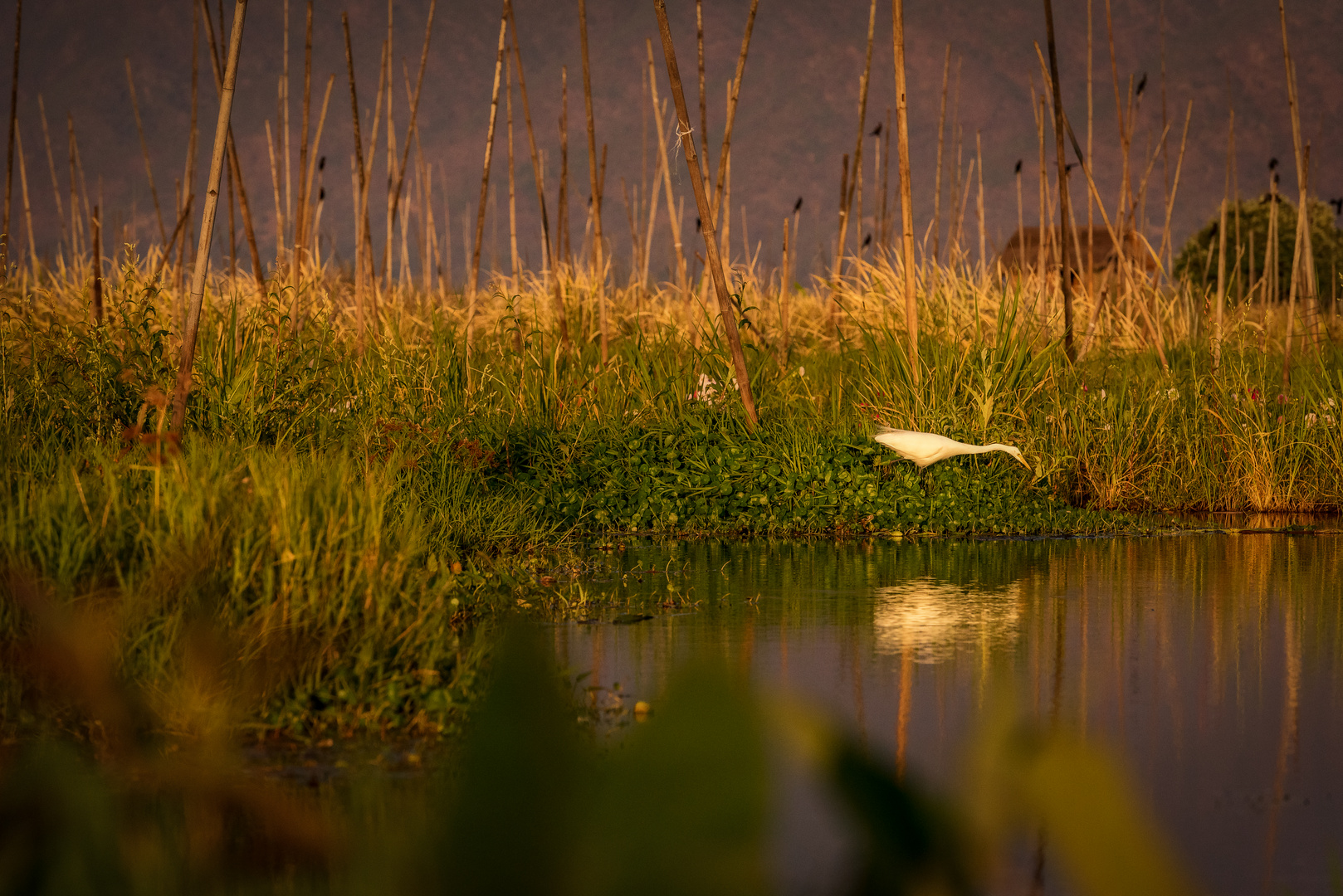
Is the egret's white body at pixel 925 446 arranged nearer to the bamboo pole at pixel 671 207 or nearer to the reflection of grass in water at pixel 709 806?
the bamboo pole at pixel 671 207

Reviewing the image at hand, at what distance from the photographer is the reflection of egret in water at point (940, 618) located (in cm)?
512

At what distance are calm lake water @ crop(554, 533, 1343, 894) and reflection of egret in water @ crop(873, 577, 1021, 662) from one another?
0.02 metres

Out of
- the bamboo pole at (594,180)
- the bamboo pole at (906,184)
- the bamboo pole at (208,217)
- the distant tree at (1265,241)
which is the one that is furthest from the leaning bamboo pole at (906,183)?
the distant tree at (1265,241)

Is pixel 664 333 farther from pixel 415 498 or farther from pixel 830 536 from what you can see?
pixel 415 498

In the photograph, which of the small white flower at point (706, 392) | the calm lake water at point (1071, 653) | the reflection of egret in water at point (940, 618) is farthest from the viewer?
the small white flower at point (706, 392)

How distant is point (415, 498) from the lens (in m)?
5.98

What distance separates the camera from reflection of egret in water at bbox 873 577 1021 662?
5.12 meters

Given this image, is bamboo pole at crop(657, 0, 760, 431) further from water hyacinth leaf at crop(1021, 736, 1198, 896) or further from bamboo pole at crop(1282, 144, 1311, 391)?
water hyacinth leaf at crop(1021, 736, 1198, 896)

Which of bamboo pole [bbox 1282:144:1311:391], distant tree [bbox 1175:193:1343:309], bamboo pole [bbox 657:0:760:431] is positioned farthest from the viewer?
distant tree [bbox 1175:193:1343:309]

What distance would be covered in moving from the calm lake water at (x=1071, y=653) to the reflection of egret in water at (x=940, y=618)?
16mm

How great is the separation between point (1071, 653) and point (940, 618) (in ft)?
2.24

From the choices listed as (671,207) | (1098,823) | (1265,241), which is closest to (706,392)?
(671,207)

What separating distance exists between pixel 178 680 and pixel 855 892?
357cm

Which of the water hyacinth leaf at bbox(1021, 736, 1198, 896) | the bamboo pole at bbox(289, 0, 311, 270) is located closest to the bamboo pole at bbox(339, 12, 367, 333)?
the bamboo pole at bbox(289, 0, 311, 270)
